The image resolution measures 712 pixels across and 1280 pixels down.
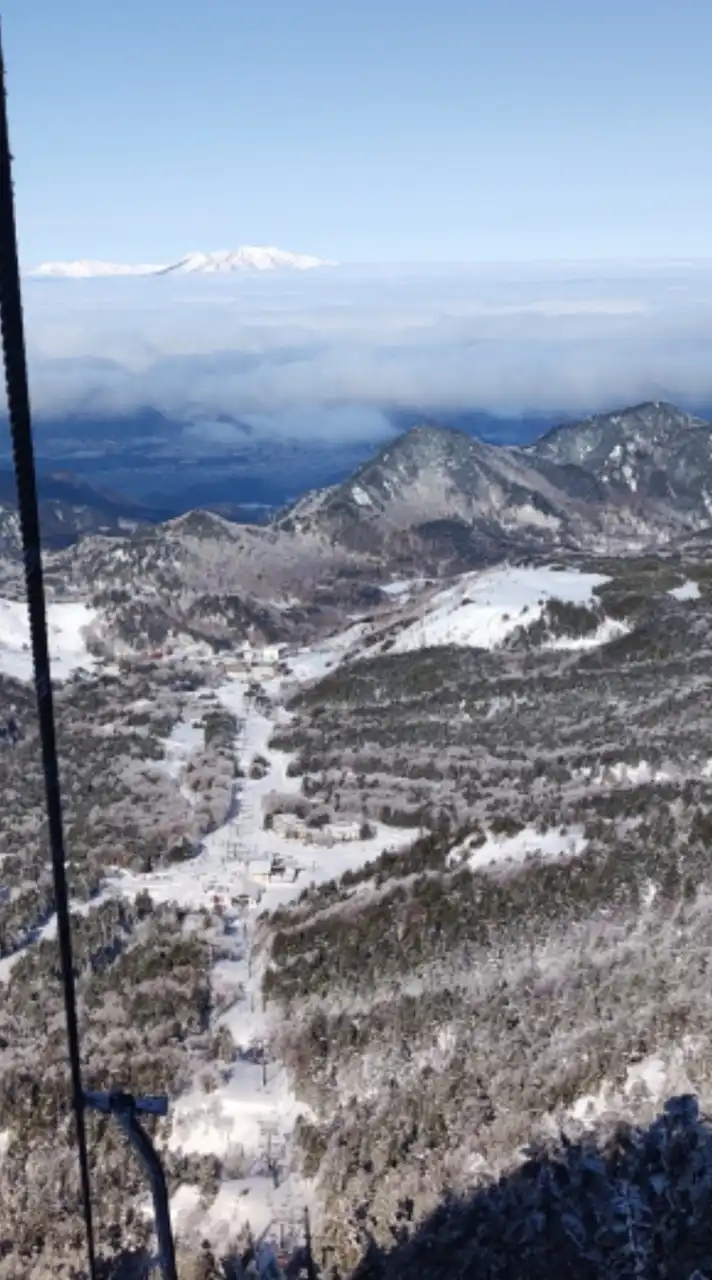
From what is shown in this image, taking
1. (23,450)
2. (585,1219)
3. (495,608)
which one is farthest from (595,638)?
(23,450)

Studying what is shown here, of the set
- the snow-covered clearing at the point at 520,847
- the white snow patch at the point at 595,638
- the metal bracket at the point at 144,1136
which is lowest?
the white snow patch at the point at 595,638

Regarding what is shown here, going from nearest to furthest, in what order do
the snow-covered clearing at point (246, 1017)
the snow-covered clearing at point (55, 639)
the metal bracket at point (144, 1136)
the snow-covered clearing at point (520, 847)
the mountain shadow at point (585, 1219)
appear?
the metal bracket at point (144, 1136)
the mountain shadow at point (585, 1219)
the snow-covered clearing at point (246, 1017)
the snow-covered clearing at point (520, 847)
the snow-covered clearing at point (55, 639)

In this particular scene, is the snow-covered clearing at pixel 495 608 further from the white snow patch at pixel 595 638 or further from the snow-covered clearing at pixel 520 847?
the snow-covered clearing at pixel 520 847

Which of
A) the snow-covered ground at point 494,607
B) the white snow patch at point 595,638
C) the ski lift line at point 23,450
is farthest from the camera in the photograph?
the snow-covered ground at point 494,607

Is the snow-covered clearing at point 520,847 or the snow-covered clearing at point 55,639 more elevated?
the snow-covered clearing at point 520,847

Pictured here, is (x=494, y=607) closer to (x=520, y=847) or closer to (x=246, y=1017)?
(x=520, y=847)

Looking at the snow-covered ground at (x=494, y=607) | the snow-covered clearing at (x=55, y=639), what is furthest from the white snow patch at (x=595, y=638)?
the snow-covered clearing at (x=55, y=639)
